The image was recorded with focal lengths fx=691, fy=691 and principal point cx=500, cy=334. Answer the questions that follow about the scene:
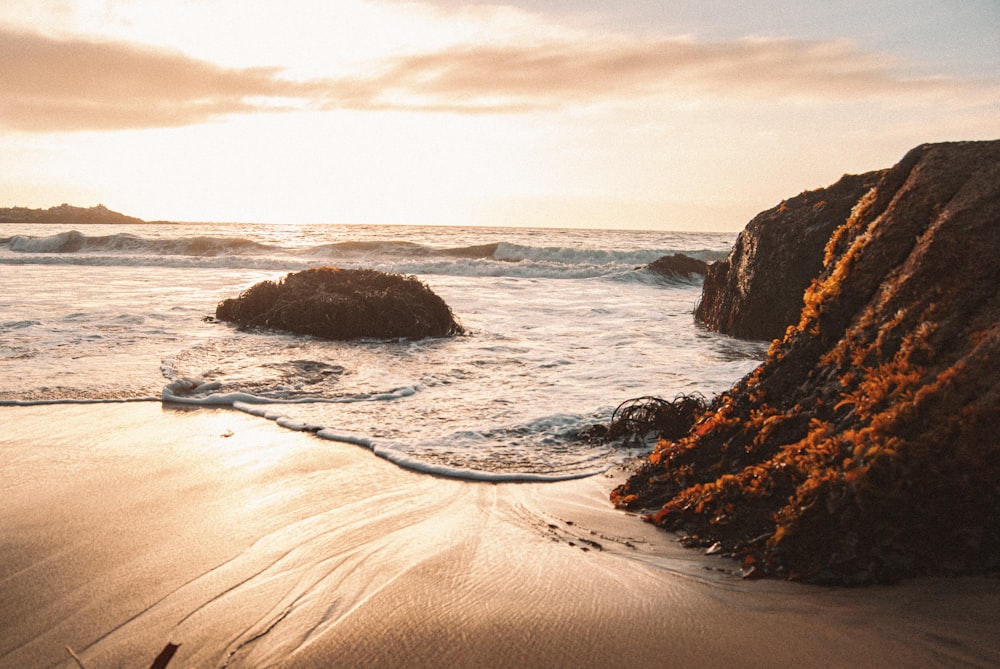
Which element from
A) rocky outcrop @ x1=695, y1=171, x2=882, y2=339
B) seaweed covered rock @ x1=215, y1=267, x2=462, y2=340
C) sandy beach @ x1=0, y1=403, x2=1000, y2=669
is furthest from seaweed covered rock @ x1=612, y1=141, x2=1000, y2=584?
seaweed covered rock @ x1=215, y1=267, x2=462, y2=340

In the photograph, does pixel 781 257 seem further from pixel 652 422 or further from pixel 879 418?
pixel 879 418

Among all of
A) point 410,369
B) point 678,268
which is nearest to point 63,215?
point 678,268

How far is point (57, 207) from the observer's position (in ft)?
306

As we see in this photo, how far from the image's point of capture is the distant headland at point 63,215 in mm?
87438

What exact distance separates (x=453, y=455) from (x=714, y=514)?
77.6 inches

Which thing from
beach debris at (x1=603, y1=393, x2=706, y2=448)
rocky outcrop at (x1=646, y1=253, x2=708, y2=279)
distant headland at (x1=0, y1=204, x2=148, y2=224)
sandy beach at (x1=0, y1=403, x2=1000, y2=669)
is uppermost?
distant headland at (x1=0, y1=204, x2=148, y2=224)

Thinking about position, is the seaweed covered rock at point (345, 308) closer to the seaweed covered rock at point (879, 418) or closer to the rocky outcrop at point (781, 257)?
the rocky outcrop at point (781, 257)

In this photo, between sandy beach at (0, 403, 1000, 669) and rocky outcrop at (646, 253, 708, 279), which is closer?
sandy beach at (0, 403, 1000, 669)

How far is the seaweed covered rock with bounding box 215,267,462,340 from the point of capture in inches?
380

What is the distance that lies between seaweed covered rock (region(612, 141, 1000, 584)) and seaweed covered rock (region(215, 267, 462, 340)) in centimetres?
653

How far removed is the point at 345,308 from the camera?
9750 millimetres

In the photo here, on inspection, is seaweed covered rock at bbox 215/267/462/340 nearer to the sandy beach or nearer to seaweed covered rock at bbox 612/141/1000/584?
the sandy beach

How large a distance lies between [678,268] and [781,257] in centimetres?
1333

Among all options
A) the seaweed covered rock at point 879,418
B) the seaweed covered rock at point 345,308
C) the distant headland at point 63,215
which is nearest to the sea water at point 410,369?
the seaweed covered rock at point 345,308
